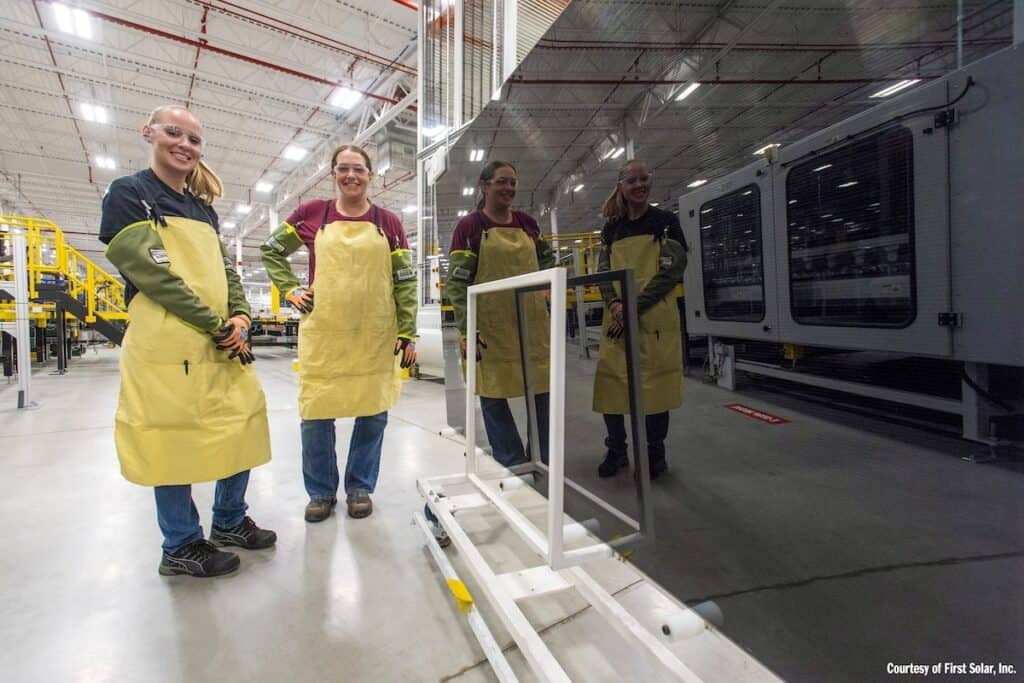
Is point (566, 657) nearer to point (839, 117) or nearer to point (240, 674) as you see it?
point (240, 674)

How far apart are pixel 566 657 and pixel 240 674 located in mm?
700

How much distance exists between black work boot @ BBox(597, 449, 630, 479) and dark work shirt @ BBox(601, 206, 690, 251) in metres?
0.43

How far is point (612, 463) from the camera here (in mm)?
966

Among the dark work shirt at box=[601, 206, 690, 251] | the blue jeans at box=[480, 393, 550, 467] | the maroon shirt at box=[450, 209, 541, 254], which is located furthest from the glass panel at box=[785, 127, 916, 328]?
the blue jeans at box=[480, 393, 550, 467]

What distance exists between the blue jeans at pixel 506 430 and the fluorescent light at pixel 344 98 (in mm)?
7242

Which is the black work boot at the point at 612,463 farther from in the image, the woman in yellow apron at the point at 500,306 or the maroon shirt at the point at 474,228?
the maroon shirt at the point at 474,228

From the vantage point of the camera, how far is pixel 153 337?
1.23 m

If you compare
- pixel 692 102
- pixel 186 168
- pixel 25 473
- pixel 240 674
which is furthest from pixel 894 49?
pixel 25 473

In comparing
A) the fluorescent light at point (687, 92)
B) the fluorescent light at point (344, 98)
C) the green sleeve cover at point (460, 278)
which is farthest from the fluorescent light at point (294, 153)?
the fluorescent light at point (687, 92)

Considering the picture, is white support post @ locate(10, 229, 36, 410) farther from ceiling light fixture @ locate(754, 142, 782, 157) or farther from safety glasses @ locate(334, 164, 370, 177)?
ceiling light fixture @ locate(754, 142, 782, 157)

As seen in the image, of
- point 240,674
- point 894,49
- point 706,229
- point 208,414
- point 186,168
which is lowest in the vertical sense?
point 240,674

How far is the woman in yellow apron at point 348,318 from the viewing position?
161 centimetres

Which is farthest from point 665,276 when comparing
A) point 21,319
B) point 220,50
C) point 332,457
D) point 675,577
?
point 220,50

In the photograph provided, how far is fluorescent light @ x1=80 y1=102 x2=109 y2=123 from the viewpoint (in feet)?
23.8
